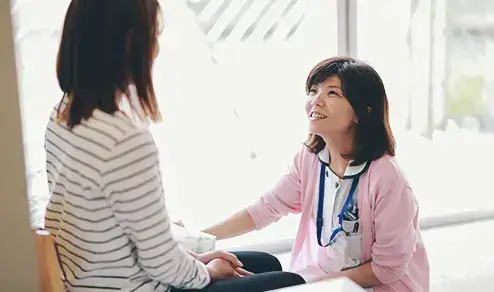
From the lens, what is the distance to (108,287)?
124 cm

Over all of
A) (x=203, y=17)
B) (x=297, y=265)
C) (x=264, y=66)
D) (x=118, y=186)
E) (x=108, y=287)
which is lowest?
(x=297, y=265)

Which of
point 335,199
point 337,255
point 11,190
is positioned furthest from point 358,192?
point 11,190

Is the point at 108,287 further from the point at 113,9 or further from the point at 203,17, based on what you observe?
the point at 203,17

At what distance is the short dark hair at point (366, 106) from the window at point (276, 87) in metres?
0.71

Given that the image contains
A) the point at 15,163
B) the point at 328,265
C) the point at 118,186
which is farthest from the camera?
the point at 328,265

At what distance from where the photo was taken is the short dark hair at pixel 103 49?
118 centimetres

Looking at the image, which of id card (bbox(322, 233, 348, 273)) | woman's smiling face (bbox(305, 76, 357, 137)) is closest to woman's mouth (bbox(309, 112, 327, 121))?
woman's smiling face (bbox(305, 76, 357, 137))

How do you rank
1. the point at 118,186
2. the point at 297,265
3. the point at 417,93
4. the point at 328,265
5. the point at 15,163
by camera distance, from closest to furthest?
the point at 15,163, the point at 118,186, the point at 328,265, the point at 297,265, the point at 417,93

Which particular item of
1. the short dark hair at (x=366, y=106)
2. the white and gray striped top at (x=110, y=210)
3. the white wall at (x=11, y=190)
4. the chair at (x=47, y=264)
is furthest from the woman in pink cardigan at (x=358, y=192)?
the white wall at (x=11, y=190)

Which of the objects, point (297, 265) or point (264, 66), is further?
point (264, 66)

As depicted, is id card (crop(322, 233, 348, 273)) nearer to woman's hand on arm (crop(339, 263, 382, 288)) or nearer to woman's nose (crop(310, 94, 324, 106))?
woman's hand on arm (crop(339, 263, 382, 288))

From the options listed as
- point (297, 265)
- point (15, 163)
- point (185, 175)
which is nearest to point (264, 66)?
point (185, 175)

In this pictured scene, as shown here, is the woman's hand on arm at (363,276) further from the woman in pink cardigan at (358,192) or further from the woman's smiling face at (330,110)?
the woman's smiling face at (330,110)

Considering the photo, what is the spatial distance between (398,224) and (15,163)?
0.97 m
